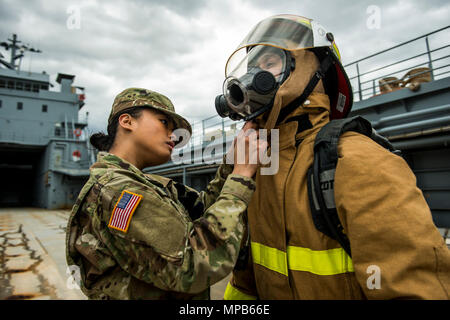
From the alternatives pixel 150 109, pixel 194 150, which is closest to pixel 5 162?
pixel 194 150

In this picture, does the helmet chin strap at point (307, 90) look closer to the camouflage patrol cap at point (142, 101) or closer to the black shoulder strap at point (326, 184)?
the black shoulder strap at point (326, 184)

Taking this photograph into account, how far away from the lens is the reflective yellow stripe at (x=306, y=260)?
3.22 ft

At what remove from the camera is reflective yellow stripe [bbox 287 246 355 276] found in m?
0.98

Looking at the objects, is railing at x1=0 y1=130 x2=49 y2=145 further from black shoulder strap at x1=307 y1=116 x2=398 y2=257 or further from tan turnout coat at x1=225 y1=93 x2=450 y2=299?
black shoulder strap at x1=307 y1=116 x2=398 y2=257

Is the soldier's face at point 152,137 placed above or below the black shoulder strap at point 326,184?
above

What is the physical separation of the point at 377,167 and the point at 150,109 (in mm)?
1205

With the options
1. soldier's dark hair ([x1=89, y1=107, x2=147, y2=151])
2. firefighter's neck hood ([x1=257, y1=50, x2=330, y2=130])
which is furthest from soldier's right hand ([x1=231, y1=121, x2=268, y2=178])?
soldier's dark hair ([x1=89, y1=107, x2=147, y2=151])

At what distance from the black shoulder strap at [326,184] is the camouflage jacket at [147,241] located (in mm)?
267

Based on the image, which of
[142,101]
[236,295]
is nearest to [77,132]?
[142,101]

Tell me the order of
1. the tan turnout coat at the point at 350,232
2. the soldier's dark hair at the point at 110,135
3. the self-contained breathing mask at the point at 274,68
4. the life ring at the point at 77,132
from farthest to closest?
1. the life ring at the point at 77,132
2. the soldier's dark hair at the point at 110,135
3. the self-contained breathing mask at the point at 274,68
4. the tan turnout coat at the point at 350,232

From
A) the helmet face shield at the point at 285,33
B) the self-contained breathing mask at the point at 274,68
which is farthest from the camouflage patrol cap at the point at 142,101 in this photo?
the helmet face shield at the point at 285,33

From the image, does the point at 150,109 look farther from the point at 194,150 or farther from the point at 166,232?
the point at 194,150

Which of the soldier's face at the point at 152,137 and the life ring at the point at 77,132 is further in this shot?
the life ring at the point at 77,132

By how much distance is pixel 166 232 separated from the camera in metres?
0.97
